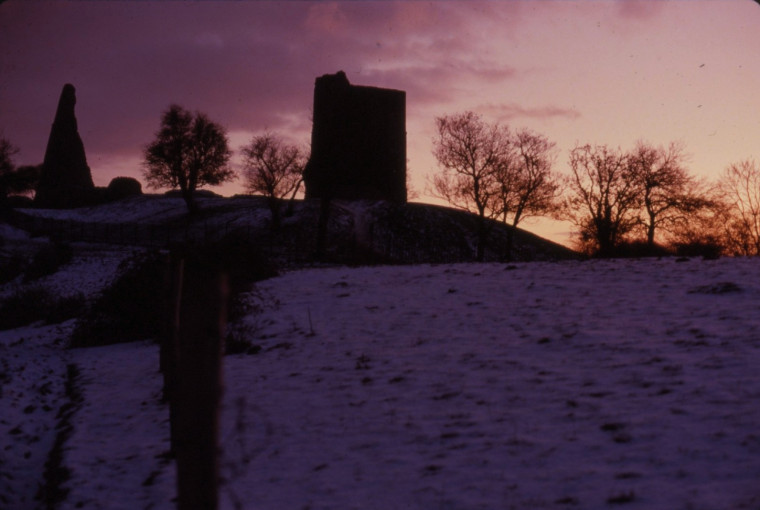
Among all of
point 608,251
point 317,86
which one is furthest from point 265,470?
point 317,86

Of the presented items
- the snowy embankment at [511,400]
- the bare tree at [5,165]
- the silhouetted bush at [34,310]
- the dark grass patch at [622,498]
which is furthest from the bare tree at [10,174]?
the dark grass patch at [622,498]

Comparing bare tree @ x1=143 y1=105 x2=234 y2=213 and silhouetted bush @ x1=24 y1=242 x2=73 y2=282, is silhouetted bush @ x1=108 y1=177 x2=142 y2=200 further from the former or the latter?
silhouetted bush @ x1=24 y1=242 x2=73 y2=282

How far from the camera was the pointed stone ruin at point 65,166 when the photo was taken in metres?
82.9

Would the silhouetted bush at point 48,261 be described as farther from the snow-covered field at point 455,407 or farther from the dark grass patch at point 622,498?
the dark grass patch at point 622,498

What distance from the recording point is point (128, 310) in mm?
18828

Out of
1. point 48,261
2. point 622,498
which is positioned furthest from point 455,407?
point 48,261

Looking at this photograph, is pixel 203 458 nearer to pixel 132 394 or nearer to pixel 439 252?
pixel 132 394

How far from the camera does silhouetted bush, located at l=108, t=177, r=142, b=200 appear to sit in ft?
272

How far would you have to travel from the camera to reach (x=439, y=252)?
50781mm

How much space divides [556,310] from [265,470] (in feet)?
29.3

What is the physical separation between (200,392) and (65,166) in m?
94.5

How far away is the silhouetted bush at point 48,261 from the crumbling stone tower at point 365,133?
1879 centimetres

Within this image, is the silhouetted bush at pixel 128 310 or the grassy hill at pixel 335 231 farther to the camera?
the grassy hill at pixel 335 231

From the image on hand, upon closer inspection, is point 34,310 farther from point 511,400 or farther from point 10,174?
point 10,174
